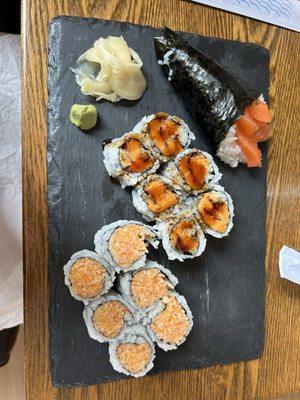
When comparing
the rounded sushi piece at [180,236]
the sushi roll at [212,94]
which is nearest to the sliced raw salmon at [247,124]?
the sushi roll at [212,94]

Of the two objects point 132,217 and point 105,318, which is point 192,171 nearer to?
point 132,217

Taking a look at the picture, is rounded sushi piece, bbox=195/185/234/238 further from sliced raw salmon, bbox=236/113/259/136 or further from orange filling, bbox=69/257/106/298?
orange filling, bbox=69/257/106/298

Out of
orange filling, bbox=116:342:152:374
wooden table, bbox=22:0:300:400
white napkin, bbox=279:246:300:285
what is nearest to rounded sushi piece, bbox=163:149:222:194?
wooden table, bbox=22:0:300:400

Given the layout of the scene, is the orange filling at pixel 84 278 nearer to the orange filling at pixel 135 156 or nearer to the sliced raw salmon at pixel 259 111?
the orange filling at pixel 135 156

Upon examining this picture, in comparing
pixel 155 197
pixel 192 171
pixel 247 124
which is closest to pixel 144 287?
pixel 155 197

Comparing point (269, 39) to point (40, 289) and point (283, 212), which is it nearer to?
point (283, 212)

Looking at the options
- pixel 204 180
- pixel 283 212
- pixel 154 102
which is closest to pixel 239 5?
pixel 154 102

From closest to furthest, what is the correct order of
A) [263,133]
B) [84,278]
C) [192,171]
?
[84,278] < [192,171] < [263,133]
